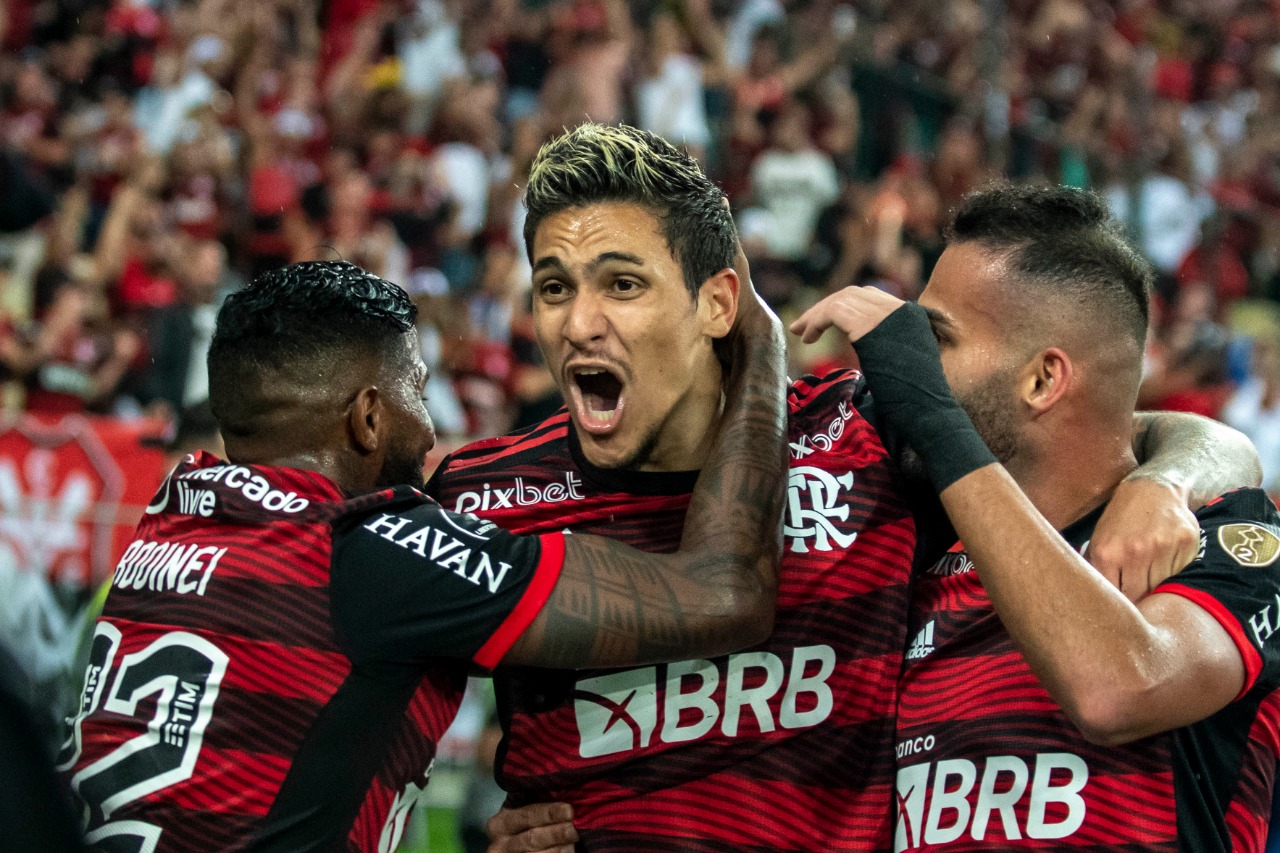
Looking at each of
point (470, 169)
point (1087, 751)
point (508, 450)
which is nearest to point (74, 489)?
point (470, 169)

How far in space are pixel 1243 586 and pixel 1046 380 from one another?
676 mm

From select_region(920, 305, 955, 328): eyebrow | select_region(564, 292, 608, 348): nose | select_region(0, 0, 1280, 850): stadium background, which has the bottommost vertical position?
select_region(564, 292, 608, 348): nose

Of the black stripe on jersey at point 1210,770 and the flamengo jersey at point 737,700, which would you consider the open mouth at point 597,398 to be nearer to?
the flamengo jersey at point 737,700

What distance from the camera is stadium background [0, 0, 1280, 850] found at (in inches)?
388

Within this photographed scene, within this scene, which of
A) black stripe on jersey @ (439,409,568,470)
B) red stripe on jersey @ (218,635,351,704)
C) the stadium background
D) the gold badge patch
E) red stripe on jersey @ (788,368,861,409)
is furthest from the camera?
the stadium background

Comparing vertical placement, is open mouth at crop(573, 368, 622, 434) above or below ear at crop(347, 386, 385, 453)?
above

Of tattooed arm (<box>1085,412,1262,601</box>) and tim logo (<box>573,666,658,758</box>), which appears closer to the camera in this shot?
tattooed arm (<box>1085,412,1262,601</box>)

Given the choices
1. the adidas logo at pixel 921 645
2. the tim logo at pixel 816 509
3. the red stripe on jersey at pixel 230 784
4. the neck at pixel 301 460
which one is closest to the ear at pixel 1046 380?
the tim logo at pixel 816 509

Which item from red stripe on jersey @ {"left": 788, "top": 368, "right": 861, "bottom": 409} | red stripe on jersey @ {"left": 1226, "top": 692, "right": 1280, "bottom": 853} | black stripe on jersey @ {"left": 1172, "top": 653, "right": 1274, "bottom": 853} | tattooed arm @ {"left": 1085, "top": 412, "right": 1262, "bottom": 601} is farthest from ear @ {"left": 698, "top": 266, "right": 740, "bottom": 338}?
red stripe on jersey @ {"left": 1226, "top": 692, "right": 1280, "bottom": 853}

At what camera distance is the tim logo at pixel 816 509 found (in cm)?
348

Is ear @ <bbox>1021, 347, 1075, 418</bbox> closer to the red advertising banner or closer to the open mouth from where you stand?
the open mouth

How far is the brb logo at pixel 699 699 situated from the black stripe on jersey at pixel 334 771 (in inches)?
19.9

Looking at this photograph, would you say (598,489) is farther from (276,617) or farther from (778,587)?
(276,617)

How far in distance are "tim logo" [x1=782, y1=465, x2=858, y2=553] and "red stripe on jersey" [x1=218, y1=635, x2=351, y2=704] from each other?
43.1 inches
